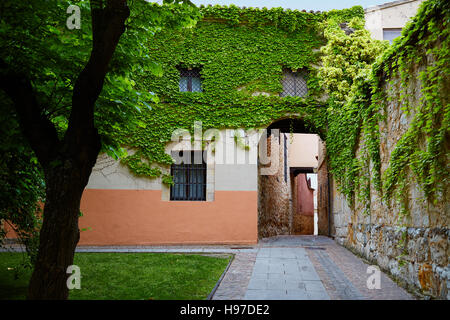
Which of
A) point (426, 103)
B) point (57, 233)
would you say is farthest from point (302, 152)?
point (57, 233)

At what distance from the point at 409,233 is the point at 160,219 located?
7095 mm

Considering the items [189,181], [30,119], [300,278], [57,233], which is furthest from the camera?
[189,181]

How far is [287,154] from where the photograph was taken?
1947cm

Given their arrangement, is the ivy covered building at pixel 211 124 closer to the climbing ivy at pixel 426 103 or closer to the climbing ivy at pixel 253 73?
the climbing ivy at pixel 253 73

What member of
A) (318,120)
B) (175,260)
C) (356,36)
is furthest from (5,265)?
(356,36)

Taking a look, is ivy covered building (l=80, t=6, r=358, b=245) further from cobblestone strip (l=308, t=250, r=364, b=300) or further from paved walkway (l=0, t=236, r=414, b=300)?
cobblestone strip (l=308, t=250, r=364, b=300)

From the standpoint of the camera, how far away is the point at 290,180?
20.7 m

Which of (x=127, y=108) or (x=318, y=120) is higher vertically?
(x=318, y=120)

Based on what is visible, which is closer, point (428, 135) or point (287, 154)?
point (428, 135)

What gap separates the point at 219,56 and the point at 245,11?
1.71 meters

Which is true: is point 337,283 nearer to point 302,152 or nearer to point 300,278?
point 300,278

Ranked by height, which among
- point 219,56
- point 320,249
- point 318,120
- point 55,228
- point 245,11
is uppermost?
point 245,11

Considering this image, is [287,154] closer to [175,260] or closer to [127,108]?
[175,260]
